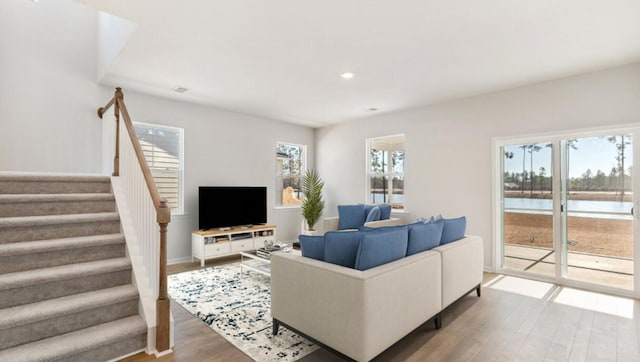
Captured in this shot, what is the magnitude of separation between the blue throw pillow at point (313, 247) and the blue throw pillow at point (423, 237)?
756mm

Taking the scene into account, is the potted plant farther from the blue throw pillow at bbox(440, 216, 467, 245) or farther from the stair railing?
the stair railing

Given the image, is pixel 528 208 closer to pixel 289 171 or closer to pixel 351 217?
pixel 351 217

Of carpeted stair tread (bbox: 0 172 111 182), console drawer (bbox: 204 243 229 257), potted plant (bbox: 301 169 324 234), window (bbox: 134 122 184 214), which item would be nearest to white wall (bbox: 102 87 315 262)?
window (bbox: 134 122 184 214)

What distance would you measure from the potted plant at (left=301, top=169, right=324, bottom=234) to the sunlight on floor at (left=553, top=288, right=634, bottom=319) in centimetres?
404

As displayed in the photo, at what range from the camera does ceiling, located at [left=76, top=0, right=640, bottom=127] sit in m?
2.47

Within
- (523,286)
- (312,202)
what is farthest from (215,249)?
(523,286)

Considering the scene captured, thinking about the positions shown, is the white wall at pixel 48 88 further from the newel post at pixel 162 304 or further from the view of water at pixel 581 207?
the view of water at pixel 581 207

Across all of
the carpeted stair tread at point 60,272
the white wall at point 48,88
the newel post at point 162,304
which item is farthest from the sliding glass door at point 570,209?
the white wall at point 48,88

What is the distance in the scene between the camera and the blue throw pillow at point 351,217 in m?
5.59

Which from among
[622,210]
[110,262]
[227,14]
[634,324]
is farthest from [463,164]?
[110,262]

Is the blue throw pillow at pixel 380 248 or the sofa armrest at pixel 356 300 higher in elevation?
the blue throw pillow at pixel 380 248

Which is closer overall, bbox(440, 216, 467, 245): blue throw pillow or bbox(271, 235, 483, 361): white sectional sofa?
bbox(271, 235, 483, 361): white sectional sofa

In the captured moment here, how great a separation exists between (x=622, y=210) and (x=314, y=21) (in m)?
4.19

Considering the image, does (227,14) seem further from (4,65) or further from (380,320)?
(4,65)
